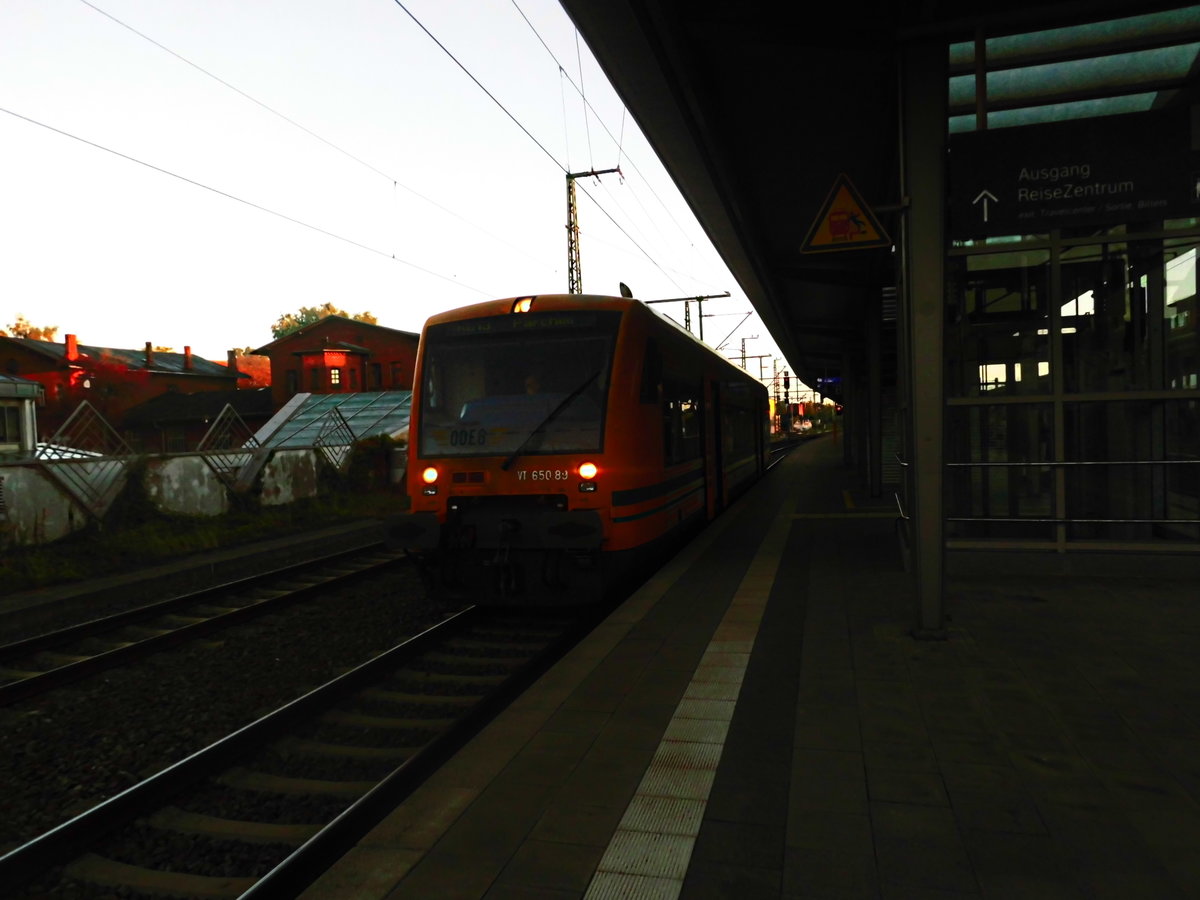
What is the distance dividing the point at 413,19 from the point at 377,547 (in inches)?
278

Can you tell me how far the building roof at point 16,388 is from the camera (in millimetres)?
20450

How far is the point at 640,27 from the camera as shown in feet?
17.7

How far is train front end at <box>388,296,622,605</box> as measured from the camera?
258 inches

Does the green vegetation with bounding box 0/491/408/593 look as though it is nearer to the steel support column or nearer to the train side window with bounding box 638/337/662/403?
the train side window with bounding box 638/337/662/403

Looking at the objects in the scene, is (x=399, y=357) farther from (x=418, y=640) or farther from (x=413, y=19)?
(x=418, y=640)

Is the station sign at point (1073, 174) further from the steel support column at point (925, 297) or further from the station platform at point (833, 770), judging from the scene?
the station platform at point (833, 770)

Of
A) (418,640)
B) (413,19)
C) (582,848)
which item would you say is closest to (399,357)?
(413,19)

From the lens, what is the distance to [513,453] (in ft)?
22.3

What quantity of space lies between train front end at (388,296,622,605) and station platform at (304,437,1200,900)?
0.94 metres

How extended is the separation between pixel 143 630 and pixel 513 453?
12.8 feet

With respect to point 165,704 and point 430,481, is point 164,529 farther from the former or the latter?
point 165,704

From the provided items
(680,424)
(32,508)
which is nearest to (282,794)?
(680,424)

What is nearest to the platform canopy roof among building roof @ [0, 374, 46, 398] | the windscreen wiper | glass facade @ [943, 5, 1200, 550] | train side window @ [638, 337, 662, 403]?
glass facade @ [943, 5, 1200, 550]

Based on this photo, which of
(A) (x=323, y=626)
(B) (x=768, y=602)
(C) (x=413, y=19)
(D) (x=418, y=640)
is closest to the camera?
(D) (x=418, y=640)
